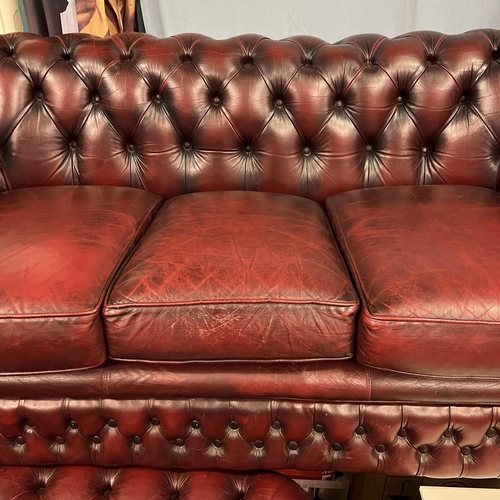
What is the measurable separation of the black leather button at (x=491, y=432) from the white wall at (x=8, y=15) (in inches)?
74.0

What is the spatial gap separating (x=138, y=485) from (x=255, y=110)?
36.5 inches

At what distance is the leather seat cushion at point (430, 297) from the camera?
0.78 metres

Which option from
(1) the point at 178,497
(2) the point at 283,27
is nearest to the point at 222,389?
(1) the point at 178,497

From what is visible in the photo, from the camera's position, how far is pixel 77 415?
3.01 ft

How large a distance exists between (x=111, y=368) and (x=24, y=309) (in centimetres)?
19

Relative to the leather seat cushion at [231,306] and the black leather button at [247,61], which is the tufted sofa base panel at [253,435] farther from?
the black leather button at [247,61]

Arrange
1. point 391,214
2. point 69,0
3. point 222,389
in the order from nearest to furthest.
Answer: point 222,389, point 391,214, point 69,0

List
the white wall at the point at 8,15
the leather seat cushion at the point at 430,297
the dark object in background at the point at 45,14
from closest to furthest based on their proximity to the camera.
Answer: the leather seat cushion at the point at 430,297
the dark object in background at the point at 45,14
the white wall at the point at 8,15

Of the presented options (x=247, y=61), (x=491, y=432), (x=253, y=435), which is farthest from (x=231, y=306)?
(x=247, y=61)

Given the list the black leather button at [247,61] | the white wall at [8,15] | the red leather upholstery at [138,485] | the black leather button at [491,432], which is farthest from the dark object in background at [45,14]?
the black leather button at [491,432]

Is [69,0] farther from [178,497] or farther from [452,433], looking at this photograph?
[452,433]

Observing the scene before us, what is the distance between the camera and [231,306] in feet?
2.66

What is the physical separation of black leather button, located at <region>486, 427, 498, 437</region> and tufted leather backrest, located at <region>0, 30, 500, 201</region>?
25.8 inches

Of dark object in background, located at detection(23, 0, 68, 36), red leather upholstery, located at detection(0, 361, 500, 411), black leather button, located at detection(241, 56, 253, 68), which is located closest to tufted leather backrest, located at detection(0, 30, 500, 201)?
black leather button, located at detection(241, 56, 253, 68)
